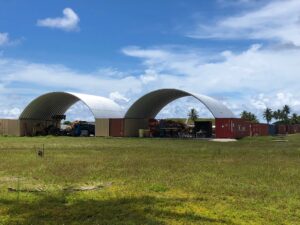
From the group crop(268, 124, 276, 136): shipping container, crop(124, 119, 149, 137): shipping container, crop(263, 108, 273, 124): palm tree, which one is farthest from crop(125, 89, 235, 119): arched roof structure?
crop(263, 108, 273, 124): palm tree

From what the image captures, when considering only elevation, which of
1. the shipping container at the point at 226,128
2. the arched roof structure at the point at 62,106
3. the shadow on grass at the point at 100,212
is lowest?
the shadow on grass at the point at 100,212

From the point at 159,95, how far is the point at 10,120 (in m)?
20.3

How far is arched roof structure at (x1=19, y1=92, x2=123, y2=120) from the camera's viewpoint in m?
64.2

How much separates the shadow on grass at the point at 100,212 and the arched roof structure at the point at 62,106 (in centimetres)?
5224

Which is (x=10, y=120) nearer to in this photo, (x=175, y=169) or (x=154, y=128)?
(x=154, y=128)

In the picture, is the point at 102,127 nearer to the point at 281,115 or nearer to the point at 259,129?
the point at 259,129

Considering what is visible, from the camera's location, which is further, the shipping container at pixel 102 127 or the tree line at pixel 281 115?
the tree line at pixel 281 115

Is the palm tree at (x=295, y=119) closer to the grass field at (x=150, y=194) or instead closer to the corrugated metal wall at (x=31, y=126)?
the corrugated metal wall at (x=31, y=126)

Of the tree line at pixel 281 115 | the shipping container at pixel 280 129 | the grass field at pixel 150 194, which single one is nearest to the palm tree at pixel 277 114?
the tree line at pixel 281 115

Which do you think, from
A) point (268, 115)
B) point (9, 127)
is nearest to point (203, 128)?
point (9, 127)

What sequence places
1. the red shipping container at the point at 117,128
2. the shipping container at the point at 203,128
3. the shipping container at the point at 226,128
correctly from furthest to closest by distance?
1. the shipping container at the point at 203,128
2. the red shipping container at the point at 117,128
3. the shipping container at the point at 226,128

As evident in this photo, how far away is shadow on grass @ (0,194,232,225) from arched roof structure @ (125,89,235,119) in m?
45.7

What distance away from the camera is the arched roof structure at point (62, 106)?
64162 mm

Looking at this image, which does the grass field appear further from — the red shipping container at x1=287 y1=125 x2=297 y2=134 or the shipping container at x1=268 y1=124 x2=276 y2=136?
the red shipping container at x1=287 y1=125 x2=297 y2=134
